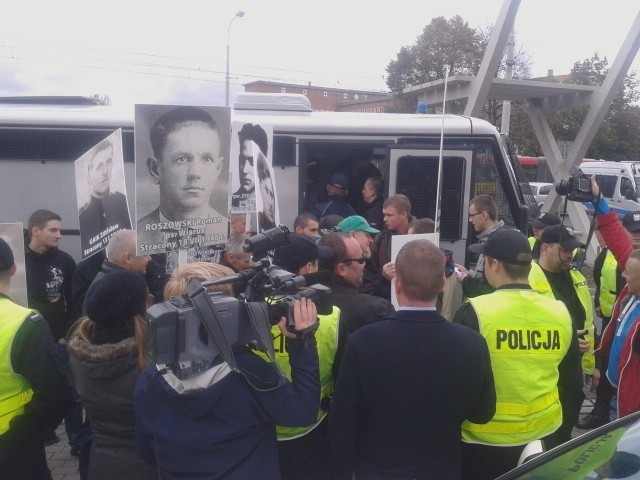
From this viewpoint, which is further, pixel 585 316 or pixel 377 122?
pixel 377 122

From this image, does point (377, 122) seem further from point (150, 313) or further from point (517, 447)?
point (150, 313)

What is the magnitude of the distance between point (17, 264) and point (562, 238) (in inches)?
160

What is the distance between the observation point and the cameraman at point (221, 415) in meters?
2.36

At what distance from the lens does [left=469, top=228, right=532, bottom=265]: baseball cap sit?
10.5 feet

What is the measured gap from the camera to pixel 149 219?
4.84m

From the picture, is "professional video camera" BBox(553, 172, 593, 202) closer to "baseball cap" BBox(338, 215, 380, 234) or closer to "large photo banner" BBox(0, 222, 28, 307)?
"baseball cap" BBox(338, 215, 380, 234)

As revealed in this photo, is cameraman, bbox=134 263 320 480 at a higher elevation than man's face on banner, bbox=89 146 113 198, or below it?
below

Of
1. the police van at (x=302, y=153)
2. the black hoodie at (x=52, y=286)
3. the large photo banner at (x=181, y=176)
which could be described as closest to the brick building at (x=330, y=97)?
the police van at (x=302, y=153)

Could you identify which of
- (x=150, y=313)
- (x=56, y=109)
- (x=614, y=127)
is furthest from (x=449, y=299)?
(x=614, y=127)

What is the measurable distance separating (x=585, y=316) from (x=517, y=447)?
213cm

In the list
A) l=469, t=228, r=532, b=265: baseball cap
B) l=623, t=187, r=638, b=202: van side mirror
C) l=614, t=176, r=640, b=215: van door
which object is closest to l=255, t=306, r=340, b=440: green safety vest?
l=469, t=228, r=532, b=265: baseball cap

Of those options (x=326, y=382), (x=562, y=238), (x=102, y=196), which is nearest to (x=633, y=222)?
(x=562, y=238)

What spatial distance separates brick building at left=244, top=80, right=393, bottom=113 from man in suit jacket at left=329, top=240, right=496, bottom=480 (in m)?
28.3

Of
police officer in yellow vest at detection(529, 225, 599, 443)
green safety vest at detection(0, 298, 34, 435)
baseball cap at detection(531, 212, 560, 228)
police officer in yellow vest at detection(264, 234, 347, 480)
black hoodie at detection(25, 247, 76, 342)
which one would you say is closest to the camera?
green safety vest at detection(0, 298, 34, 435)
